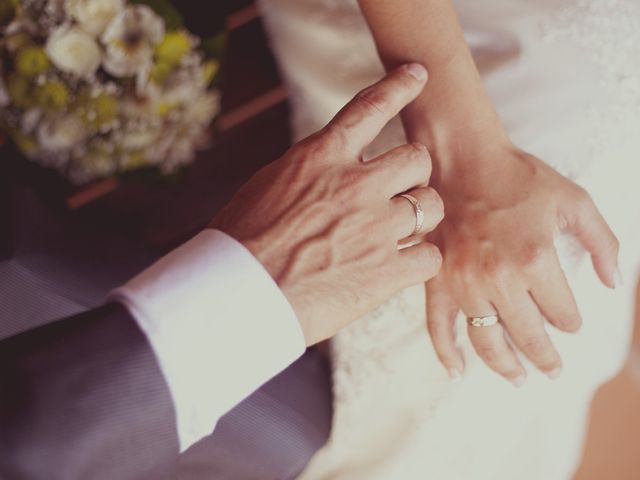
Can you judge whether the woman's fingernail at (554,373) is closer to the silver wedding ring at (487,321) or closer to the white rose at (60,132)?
the silver wedding ring at (487,321)

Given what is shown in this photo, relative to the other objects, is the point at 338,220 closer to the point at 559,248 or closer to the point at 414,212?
the point at 414,212

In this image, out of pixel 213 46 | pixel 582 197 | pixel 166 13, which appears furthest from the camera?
pixel 213 46

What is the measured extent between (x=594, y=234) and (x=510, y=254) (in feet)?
0.35

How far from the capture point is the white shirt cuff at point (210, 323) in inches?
23.6

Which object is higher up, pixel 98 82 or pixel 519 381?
pixel 98 82

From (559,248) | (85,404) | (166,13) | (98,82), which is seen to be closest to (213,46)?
(166,13)

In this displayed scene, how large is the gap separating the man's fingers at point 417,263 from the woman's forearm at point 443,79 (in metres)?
0.17

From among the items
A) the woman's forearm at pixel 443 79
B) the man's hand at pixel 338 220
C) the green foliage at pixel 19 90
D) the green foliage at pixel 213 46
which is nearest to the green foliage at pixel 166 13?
the green foliage at pixel 213 46

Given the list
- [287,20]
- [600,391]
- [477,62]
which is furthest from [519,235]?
[600,391]

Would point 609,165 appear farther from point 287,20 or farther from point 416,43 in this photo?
point 287,20

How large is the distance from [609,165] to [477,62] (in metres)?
0.23

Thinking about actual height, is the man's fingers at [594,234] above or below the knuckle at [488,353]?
above

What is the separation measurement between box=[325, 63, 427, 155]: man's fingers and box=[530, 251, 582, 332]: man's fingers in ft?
0.87

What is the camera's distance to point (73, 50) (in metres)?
0.93
